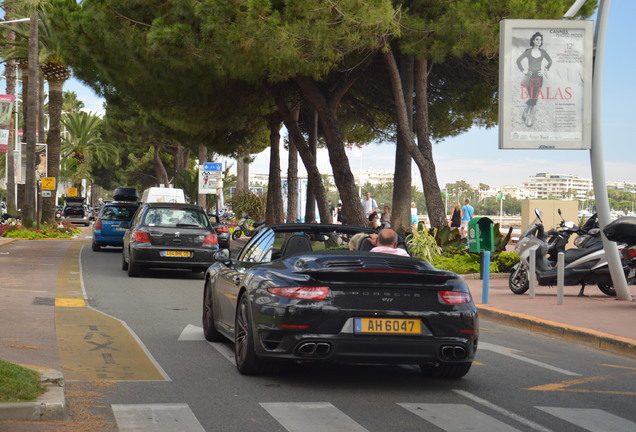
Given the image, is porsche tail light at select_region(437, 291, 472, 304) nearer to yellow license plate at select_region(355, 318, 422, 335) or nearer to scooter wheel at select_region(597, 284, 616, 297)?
yellow license plate at select_region(355, 318, 422, 335)

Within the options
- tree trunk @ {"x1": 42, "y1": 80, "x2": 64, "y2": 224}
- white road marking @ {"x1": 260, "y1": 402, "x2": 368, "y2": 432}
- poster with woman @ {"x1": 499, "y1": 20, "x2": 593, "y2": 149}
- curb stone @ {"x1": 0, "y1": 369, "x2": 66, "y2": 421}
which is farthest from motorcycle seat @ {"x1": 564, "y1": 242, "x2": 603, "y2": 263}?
tree trunk @ {"x1": 42, "y1": 80, "x2": 64, "y2": 224}

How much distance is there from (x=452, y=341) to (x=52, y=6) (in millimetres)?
24135

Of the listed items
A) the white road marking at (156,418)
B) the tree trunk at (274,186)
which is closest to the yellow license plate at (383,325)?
the white road marking at (156,418)

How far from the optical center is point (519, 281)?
18.1 m

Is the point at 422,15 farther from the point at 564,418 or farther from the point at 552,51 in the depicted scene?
the point at 564,418

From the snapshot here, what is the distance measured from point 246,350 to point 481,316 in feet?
24.5

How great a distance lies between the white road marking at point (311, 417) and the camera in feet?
21.5

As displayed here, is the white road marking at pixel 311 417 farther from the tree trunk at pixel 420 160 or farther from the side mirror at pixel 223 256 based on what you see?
the tree trunk at pixel 420 160

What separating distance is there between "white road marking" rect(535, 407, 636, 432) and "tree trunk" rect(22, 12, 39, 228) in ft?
119

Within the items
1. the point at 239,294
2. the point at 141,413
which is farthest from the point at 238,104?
the point at 141,413

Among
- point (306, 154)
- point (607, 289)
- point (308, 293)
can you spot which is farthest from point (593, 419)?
point (306, 154)

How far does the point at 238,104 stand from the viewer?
1275 inches

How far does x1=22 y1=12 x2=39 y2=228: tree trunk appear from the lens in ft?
135

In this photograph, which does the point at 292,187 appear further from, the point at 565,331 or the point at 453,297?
the point at 453,297
